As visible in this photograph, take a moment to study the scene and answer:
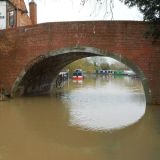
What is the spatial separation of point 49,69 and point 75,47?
18.8 feet

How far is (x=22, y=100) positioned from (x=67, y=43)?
3.48m

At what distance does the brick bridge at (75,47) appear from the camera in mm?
16047

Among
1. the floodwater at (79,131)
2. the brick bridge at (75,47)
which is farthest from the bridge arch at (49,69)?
the floodwater at (79,131)

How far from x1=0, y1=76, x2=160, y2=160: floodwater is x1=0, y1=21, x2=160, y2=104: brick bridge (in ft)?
5.84

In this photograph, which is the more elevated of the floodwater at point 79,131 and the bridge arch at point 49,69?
the bridge arch at point 49,69

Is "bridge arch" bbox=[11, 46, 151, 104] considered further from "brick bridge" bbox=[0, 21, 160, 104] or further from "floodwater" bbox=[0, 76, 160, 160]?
"floodwater" bbox=[0, 76, 160, 160]

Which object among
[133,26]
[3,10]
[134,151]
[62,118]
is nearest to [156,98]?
[133,26]

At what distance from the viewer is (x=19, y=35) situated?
18859mm

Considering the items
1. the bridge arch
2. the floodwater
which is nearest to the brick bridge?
the bridge arch

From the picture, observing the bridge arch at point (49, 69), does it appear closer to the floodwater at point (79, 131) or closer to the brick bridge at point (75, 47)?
the brick bridge at point (75, 47)

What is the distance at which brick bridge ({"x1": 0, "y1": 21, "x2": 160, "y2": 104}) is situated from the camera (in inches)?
632

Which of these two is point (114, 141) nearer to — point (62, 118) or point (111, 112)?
point (62, 118)

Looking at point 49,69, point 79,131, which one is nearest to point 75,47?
point 49,69

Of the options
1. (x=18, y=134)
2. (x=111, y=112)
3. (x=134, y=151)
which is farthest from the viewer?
(x=111, y=112)
